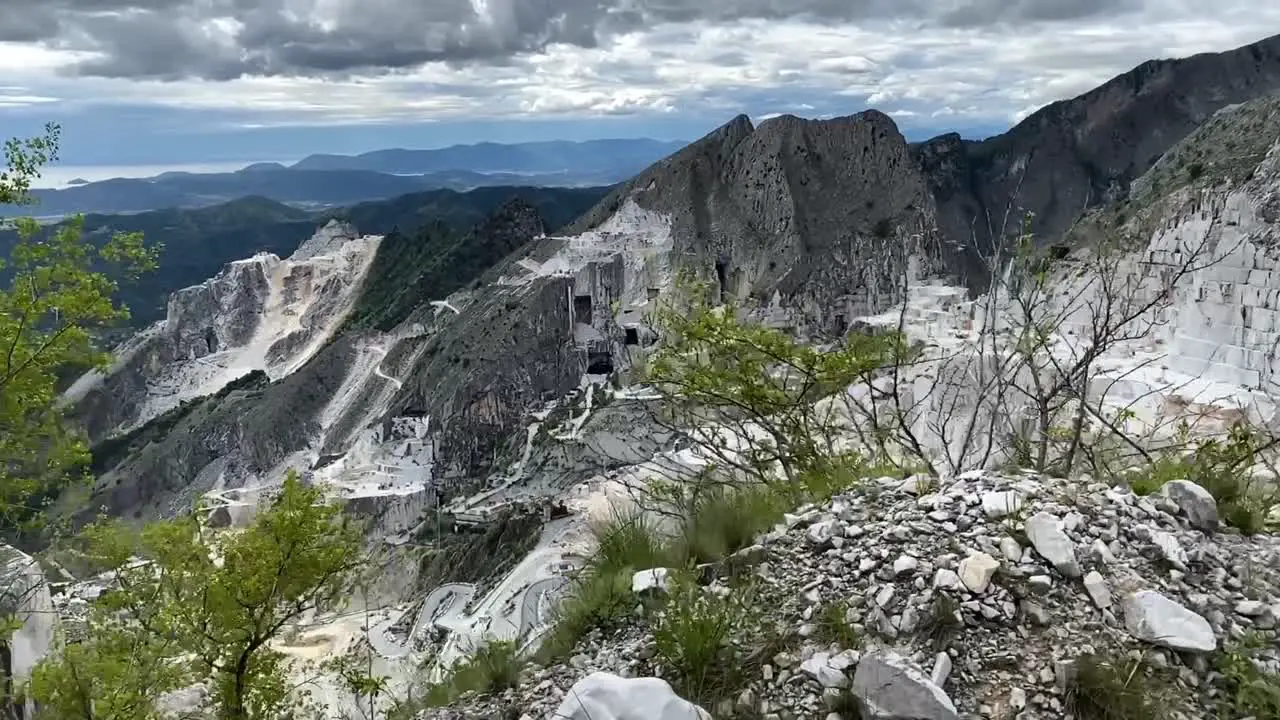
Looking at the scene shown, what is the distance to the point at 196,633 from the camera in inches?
359

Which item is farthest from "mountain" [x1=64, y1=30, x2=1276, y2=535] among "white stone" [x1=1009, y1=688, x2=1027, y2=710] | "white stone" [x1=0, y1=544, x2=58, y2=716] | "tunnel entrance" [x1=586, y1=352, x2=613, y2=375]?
"white stone" [x1=1009, y1=688, x2=1027, y2=710]

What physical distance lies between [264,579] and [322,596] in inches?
46.8

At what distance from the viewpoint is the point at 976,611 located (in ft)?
12.8

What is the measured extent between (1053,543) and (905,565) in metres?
0.70

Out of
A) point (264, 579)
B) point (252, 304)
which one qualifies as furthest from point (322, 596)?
point (252, 304)

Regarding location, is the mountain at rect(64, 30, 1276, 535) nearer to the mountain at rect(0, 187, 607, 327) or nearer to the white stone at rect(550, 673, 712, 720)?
the white stone at rect(550, 673, 712, 720)

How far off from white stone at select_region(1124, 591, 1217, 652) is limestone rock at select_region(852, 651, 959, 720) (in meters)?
0.98

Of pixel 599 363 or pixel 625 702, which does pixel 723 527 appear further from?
pixel 599 363

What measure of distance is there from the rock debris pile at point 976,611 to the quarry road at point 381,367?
185ft

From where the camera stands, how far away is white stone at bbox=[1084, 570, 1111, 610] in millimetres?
3891

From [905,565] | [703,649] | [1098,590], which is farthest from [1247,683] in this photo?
[703,649]

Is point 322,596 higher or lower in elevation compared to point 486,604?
higher

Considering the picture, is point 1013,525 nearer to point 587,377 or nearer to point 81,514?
point 587,377

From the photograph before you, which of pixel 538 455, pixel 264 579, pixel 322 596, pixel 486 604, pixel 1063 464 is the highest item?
pixel 1063 464
